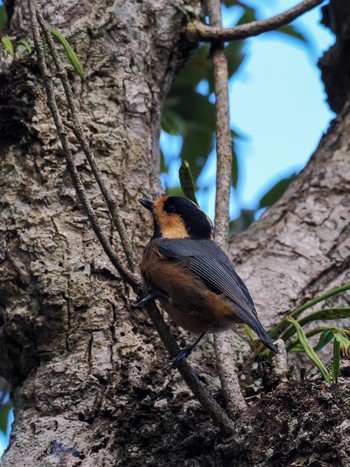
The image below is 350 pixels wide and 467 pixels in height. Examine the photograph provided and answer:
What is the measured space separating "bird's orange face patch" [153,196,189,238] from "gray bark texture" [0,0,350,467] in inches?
3.9

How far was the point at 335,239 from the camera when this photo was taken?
374 cm

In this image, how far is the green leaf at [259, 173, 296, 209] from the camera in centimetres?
461

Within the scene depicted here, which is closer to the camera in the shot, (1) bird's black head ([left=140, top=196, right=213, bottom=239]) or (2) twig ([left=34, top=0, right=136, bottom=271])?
(2) twig ([left=34, top=0, right=136, bottom=271])

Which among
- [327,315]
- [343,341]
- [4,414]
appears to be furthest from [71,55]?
[4,414]

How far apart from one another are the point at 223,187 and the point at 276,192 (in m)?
1.39

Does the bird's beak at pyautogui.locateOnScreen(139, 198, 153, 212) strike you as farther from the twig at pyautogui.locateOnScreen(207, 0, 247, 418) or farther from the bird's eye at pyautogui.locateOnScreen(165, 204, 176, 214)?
the twig at pyautogui.locateOnScreen(207, 0, 247, 418)

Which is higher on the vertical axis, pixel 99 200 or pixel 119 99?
pixel 119 99

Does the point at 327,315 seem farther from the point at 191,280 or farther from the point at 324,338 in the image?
the point at 191,280

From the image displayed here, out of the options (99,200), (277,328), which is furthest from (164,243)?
(277,328)

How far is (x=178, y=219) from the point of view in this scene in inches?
134

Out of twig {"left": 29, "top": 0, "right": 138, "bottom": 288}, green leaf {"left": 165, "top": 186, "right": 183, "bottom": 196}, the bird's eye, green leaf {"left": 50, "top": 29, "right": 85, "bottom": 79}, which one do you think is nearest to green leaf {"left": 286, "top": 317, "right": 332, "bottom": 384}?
twig {"left": 29, "top": 0, "right": 138, "bottom": 288}

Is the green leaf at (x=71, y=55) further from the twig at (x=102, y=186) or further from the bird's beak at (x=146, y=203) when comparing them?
the twig at (x=102, y=186)

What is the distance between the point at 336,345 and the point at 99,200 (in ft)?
3.86

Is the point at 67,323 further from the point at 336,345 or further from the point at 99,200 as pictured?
the point at 336,345
